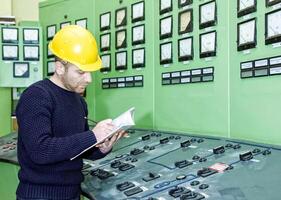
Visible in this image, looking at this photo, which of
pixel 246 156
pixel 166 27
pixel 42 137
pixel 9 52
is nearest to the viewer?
pixel 42 137

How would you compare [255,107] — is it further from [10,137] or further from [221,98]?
[10,137]

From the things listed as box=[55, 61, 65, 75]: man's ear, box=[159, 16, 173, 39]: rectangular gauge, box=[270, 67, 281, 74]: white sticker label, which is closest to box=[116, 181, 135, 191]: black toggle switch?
box=[55, 61, 65, 75]: man's ear

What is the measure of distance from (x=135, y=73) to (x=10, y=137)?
1.25 metres

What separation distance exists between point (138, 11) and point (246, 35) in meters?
1.05

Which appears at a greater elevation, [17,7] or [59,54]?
[17,7]

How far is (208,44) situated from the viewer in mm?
2516

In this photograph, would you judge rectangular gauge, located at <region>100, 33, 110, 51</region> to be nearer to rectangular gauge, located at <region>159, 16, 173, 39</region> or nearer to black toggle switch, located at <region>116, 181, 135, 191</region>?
rectangular gauge, located at <region>159, 16, 173, 39</region>

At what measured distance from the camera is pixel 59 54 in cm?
188

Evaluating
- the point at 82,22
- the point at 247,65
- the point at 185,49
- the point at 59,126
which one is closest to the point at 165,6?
the point at 185,49

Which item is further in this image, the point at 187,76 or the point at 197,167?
the point at 187,76

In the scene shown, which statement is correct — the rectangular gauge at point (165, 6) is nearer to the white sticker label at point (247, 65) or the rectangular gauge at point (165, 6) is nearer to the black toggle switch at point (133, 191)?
the white sticker label at point (247, 65)

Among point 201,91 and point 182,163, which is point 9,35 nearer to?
point 201,91

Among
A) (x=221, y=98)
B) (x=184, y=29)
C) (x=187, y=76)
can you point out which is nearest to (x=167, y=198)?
(x=221, y=98)

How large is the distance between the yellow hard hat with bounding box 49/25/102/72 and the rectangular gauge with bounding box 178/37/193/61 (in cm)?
86
